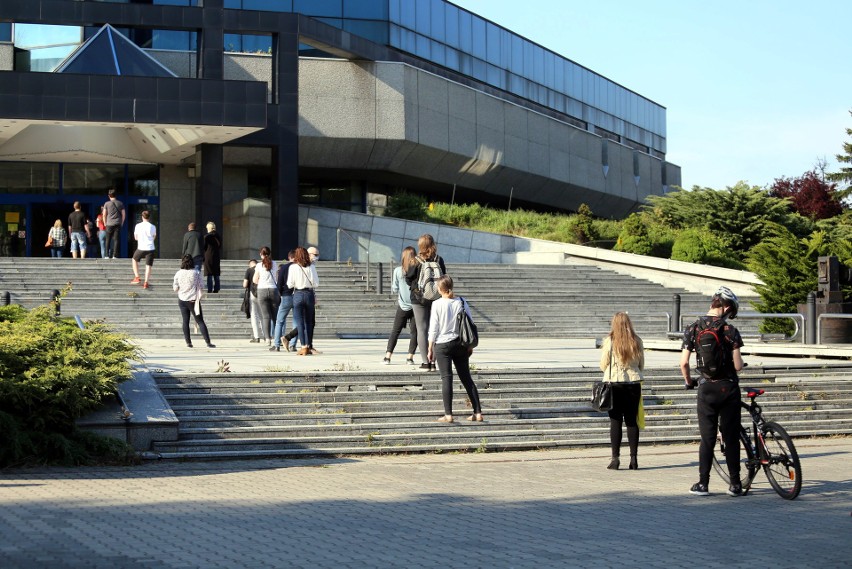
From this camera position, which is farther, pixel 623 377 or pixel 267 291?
pixel 267 291

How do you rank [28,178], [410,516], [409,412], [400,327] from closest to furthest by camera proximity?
[410,516] < [409,412] < [400,327] < [28,178]

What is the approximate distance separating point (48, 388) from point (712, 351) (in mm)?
5922

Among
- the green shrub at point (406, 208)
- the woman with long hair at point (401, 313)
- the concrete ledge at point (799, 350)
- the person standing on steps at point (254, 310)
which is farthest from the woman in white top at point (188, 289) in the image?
the green shrub at point (406, 208)

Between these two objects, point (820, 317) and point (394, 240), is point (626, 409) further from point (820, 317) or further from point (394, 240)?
point (394, 240)

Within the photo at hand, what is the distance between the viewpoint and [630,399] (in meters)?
11.0

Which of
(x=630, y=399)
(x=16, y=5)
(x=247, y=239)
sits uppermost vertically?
(x=16, y=5)

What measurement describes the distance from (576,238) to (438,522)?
29.7 metres

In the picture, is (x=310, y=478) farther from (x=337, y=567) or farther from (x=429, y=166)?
(x=429, y=166)

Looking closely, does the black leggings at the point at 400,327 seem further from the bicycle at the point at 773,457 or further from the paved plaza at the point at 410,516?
the bicycle at the point at 773,457

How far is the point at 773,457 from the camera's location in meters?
9.42

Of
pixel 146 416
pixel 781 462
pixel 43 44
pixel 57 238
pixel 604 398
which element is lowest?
pixel 781 462

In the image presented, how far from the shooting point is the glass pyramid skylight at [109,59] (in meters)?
30.7

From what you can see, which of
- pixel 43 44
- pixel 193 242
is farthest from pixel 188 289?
pixel 43 44

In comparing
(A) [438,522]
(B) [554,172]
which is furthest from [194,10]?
(A) [438,522]
